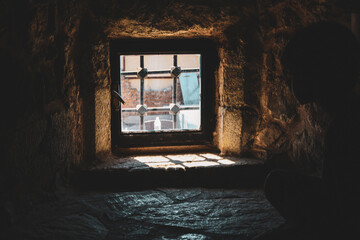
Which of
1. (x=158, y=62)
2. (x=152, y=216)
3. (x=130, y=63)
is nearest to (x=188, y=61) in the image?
(x=158, y=62)

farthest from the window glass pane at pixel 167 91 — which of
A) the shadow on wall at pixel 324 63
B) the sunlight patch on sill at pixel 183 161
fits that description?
the shadow on wall at pixel 324 63

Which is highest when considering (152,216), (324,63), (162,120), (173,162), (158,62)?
(158,62)

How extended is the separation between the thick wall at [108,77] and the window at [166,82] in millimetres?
90

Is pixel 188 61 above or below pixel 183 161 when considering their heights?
above

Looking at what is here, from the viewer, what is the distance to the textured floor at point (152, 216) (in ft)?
4.68

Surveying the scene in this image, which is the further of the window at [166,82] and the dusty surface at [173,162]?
the window at [166,82]

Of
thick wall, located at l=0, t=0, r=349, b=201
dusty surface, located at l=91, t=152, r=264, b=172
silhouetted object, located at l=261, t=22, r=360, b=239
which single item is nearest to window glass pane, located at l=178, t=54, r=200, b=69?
thick wall, located at l=0, t=0, r=349, b=201

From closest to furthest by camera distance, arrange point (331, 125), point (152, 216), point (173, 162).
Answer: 1. point (331, 125)
2. point (152, 216)
3. point (173, 162)

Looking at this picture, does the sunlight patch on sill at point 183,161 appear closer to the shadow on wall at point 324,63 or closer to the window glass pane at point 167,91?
the window glass pane at point 167,91

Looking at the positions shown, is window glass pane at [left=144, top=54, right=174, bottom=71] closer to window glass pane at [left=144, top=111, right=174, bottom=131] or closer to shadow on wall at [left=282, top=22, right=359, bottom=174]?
window glass pane at [left=144, top=111, right=174, bottom=131]

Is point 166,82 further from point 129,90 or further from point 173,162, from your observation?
point 173,162

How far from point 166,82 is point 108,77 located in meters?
0.69

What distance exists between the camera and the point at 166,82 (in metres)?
2.81

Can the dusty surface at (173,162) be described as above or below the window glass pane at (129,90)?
below
